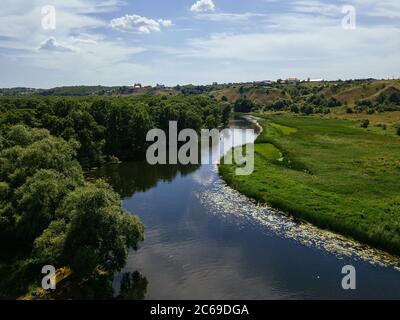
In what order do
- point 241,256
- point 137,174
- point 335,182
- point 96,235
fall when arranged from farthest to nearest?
1. point 137,174
2. point 335,182
3. point 241,256
4. point 96,235

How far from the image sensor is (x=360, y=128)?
409 feet

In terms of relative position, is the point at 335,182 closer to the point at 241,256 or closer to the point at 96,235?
the point at 241,256

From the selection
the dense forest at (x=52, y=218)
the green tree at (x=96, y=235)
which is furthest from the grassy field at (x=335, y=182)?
the green tree at (x=96, y=235)

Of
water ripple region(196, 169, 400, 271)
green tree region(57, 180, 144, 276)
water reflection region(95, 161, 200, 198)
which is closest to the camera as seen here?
green tree region(57, 180, 144, 276)

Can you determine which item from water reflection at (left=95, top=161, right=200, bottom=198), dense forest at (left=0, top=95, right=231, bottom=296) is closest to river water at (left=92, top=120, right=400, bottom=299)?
dense forest at (left=0, top=95, right=231, bottom=296)

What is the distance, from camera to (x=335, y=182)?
60656 mm

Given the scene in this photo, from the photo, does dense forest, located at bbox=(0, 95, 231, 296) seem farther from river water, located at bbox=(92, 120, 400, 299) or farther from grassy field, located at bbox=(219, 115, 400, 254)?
grassy field, located at bbox=(219, 115, 400, 254)

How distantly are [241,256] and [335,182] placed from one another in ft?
88.6

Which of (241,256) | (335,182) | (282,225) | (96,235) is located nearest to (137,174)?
(335,182)

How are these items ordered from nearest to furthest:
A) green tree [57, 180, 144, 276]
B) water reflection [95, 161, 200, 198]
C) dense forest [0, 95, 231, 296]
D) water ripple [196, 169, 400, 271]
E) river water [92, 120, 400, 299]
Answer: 1. green tree [57, 180, 144, 276]
2. dense forest [0, 95, 231, 296]
3. river water [92, 120, 400, 299]
4. water ripple [196, 169, 400, 271]
5. water reflection [95, 161, 200, 198]

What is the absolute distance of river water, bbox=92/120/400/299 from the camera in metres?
33.2

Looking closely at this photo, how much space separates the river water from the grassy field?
1820 millimetres

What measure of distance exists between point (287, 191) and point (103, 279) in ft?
98.5
